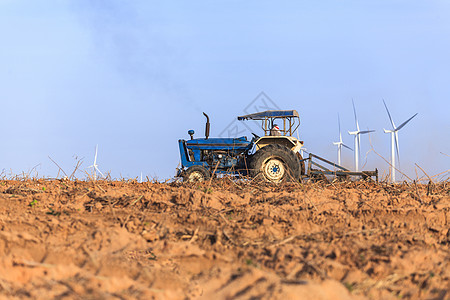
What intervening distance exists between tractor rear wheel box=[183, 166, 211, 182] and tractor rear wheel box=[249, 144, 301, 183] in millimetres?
1318

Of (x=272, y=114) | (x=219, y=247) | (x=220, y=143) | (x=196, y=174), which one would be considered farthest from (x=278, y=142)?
(x=219, y=247)

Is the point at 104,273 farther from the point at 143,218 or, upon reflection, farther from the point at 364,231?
the point at 364,231

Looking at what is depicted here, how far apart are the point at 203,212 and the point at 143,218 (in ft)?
2.20

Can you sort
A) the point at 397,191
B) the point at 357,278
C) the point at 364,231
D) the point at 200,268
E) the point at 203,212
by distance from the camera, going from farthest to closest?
the point at 397,191
the point at 203,212
the point at 364,231
the point at 200,268
the point at 357,278

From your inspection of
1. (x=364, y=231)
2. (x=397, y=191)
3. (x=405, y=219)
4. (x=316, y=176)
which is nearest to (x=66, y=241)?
(x=364, y=231)

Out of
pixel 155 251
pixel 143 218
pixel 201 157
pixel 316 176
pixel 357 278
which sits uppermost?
pixel 201 157

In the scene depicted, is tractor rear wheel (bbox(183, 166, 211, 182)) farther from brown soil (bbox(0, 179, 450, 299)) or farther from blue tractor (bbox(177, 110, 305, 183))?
brown soil (bbox(0, 179, 450, 299))

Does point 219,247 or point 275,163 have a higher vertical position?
point 275,163

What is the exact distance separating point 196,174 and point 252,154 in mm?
1626

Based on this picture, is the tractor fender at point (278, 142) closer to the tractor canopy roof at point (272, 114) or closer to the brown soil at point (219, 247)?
the tractor canopy roof at point (272, 114)

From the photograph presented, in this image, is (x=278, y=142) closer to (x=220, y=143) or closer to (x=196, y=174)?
(x=220, y=143)

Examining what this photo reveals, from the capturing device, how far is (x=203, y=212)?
479cm

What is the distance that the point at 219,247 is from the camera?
3.72 m

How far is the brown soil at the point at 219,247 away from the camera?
9.23 ft
